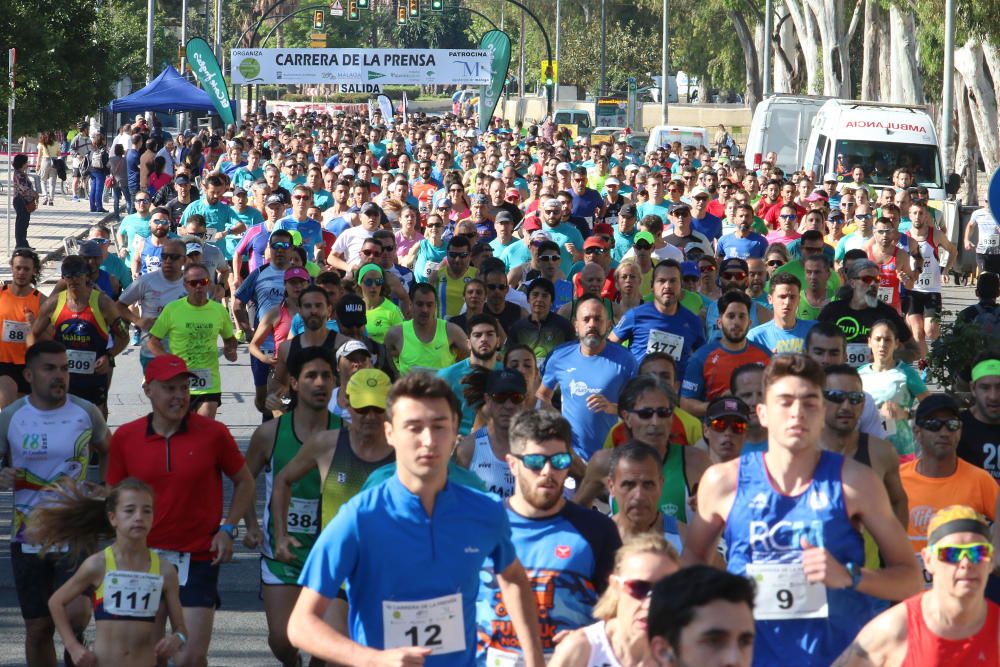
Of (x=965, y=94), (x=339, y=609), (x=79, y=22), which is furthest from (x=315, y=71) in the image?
(x=339, y=609)

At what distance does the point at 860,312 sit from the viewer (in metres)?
10.1

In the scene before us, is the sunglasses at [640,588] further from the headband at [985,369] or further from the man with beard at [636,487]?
the headband at [985,369]

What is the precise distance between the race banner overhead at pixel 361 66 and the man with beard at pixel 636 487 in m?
38.9

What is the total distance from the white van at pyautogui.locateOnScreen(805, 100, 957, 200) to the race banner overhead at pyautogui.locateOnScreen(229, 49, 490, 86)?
63.4 ft

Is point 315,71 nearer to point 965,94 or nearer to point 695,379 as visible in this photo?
point 965,94

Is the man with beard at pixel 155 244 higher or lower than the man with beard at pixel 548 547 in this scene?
higher

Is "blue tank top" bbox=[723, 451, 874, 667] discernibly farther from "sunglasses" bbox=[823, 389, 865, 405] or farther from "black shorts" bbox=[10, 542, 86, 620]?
"black shorts" bbox=[10, 542, 86, 620]

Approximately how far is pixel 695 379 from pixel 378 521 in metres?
5.00

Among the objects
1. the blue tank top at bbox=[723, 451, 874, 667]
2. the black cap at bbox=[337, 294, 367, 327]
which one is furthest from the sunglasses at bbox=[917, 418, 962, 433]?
the black cap at bbox=[337, 294, 367, 327]

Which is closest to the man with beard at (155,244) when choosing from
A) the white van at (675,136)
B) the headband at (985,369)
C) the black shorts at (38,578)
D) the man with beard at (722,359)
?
the man with beard at (722,359)

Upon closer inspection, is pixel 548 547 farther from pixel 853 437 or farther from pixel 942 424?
pixel 942 424

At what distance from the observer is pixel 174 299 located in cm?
1194

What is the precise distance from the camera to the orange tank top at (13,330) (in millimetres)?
10641

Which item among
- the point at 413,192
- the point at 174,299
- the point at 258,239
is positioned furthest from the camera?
the point at 413,192
